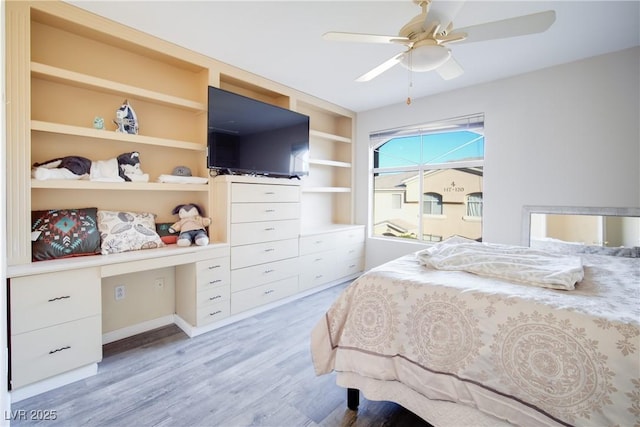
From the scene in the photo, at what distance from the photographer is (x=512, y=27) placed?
1.53 meters

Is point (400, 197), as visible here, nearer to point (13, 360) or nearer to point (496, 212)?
point (496, 212)

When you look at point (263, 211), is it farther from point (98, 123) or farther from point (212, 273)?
point (98, 123)

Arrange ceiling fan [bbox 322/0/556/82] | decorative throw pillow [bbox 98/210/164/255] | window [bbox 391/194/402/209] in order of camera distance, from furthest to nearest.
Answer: window [bbox 391/194/402/209] < decorative throw pillow [bbox 98/210/164/255] < ceiling fan [bbox 322/0/556/82]

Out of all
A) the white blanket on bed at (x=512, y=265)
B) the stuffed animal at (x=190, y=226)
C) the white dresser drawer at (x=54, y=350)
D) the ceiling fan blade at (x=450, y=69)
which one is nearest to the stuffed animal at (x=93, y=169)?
the stuffed animal at (x=190, y=226)

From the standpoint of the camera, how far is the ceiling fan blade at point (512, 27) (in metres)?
1.42

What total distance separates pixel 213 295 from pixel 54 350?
1.04m

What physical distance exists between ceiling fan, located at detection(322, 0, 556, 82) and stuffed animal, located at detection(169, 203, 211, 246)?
1864 millimetres

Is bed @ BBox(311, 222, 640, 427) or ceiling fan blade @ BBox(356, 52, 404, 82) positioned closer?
bed @ BBox(311, 222, 640, 427)

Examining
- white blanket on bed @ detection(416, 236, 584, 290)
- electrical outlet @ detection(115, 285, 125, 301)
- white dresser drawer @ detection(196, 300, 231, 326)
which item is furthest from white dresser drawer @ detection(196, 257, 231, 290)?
white blanket on bed @ detection(416, 236, 584, 290)

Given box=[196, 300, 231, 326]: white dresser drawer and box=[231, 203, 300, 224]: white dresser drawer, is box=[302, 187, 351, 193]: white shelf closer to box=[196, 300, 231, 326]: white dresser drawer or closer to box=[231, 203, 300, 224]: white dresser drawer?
box=[231, 203, 300, 224]: white dresser drawer

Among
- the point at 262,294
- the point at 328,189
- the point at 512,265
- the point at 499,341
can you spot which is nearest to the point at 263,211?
the point at 262,294

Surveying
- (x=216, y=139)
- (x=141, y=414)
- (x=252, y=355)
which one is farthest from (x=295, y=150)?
(x=141, y=414)

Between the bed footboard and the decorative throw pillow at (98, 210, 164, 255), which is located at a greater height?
the decorative throw pillow at (98, 210, 164, 255)

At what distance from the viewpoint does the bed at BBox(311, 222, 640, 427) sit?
97 cm
